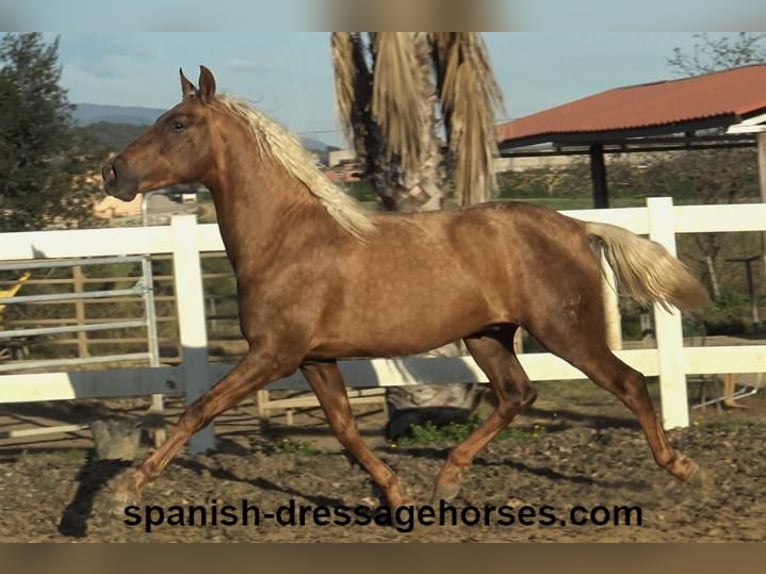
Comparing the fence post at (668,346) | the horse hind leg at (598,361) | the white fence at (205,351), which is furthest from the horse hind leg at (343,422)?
the fence post at (668,346)

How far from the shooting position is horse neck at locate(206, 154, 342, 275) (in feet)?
17.8

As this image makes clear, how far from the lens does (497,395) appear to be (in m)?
5.90

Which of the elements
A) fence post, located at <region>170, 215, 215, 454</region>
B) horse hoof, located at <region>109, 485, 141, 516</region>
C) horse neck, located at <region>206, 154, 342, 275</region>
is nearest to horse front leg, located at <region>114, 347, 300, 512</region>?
horse hoof, located at <region>109, 485, 141, 516</region>

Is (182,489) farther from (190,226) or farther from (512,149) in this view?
(512,149)


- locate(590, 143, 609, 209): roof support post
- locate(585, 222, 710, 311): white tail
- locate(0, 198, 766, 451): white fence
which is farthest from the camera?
locate(590, 143, 609, 209): roof support post

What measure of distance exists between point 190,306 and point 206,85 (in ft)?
7.84

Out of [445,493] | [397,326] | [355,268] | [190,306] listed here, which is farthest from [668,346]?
[190,306]

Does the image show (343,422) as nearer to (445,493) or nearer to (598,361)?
(445,493)

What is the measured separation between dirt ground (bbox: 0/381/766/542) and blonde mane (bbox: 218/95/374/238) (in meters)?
1.44

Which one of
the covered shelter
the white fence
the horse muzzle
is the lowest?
the white fence

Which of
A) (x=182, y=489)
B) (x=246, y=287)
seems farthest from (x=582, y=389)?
(x=246, y=287)

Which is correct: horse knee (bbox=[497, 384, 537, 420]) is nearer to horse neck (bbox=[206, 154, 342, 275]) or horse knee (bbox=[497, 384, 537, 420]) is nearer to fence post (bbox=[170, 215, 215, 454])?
horse neck (bbox=[206, 154, 342, 275])

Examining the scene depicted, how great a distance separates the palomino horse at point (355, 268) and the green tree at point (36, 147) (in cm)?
1111

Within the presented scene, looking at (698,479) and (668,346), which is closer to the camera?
(698,479)
